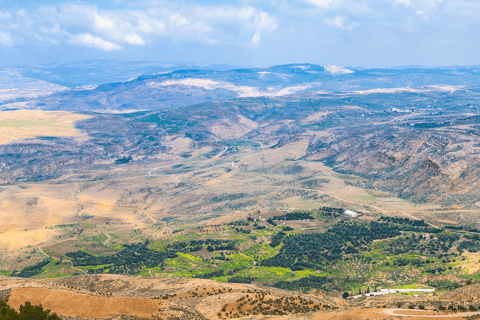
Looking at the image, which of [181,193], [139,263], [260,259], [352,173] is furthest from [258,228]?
[352,173]

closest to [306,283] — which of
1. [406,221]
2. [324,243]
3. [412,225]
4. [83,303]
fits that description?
[324,243]

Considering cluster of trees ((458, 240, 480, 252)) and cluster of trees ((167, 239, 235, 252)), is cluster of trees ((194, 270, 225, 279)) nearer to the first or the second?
cluster of trees ((167, 239, 235, 252))

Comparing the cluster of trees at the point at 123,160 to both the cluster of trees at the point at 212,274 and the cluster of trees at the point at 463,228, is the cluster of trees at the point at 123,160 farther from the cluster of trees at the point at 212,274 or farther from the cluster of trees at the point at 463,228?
the cluster of trees at the point at 463,228

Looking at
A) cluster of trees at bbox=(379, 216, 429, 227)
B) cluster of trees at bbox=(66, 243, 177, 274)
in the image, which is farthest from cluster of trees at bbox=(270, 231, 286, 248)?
cluster of trees at bbox=(379, 216, 429, 227)

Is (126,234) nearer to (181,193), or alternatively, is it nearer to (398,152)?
(181,193)

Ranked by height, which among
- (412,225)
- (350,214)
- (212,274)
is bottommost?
(212,274)

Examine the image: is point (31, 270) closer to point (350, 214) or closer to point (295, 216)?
point (295, 216)
